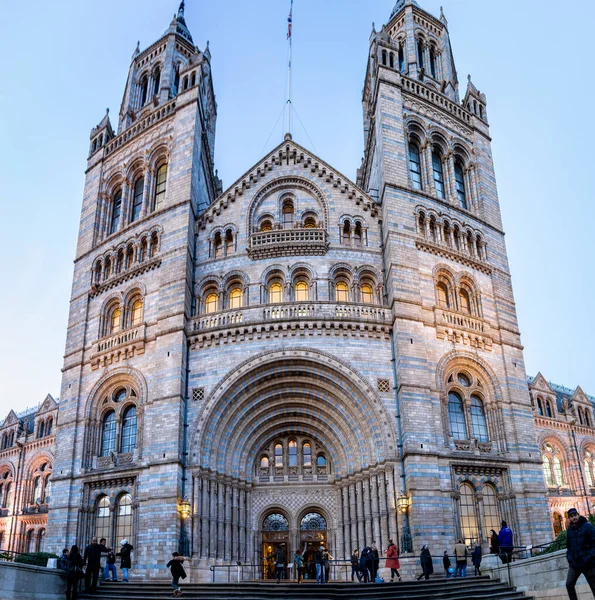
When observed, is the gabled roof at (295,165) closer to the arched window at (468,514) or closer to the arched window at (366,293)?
the arched window at (366,293)

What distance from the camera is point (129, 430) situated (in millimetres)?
30984

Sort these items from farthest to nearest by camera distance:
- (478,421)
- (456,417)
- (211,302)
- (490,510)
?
(211,302) → (478,421) → (456,417) → (490,510)

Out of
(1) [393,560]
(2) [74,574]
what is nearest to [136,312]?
(2) [74,574]

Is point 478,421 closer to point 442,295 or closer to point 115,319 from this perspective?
point 442,295

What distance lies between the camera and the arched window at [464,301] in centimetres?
3294

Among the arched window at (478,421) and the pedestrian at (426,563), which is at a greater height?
the arched window at (478,421)

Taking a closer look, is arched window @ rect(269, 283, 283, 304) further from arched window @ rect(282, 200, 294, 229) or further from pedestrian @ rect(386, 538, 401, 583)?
pedestrian @ rect(386, 538, 401, 583)

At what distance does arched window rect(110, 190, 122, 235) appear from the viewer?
3788cm

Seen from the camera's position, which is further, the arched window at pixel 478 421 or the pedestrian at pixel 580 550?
the arched window at pixel 478 421

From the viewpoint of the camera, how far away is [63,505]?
30.2m

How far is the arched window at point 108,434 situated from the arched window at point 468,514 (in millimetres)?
17248

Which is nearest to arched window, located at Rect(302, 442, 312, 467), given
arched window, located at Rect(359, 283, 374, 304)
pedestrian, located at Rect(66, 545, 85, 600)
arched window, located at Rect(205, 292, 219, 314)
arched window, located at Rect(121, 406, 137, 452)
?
arched window, located at Rect(359, 283, 374, 304)

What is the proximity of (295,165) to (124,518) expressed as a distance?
2089 centimetres

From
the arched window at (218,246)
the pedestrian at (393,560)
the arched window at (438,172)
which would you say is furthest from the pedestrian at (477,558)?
the arched window at (438,172)
